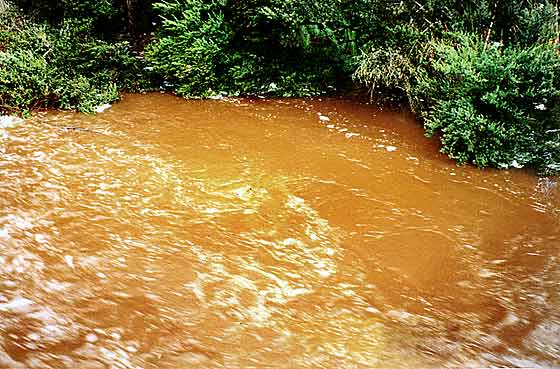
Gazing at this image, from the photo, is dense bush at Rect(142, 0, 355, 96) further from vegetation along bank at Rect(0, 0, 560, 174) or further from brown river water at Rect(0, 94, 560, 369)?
brown river water at Rect(0, 94, 560, 369)

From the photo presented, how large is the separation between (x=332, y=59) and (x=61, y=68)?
446 cm

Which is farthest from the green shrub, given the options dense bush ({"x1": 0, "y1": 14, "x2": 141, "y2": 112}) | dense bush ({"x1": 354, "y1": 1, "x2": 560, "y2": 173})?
dense bush ({"x1": 0, "y1": 14, "x2": 141, "y2": 112})

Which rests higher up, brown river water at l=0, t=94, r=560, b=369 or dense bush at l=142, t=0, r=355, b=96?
dense bush at l=142, t=0, r=355, b=96

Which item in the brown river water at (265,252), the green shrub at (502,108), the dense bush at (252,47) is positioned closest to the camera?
the brown river water at (265,252)

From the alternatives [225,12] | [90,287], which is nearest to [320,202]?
[90,287]

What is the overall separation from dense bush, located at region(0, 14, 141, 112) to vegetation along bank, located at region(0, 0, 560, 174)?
0.7 inches

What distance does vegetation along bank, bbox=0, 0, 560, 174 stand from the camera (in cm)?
578

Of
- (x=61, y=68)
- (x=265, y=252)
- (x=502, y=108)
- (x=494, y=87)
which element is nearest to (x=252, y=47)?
(x=61, y=68)

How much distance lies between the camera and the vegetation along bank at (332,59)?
19.0 feet

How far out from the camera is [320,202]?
193 inches

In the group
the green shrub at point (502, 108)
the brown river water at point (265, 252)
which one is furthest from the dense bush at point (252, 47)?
the green shrub at point (502, 108)

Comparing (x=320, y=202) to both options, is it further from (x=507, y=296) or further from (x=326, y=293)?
(x=507, y=296)

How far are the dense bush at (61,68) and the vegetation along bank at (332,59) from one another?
0.02m

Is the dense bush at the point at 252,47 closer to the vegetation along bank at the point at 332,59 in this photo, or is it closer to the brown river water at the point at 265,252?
the vegetation along bank at the point at 332,59
